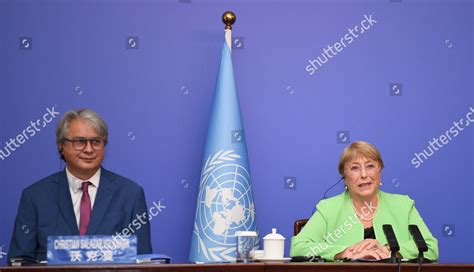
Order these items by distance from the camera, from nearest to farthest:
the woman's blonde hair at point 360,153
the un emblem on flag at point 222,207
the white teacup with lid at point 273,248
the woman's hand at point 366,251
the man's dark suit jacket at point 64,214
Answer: the white teacup with lid at point 273,248
the woman's hand at point 366,251
the man's dark suit jacket at point 64,214
the woman's blonde hair at point 360,153
the un emblem on flag at point 222,207

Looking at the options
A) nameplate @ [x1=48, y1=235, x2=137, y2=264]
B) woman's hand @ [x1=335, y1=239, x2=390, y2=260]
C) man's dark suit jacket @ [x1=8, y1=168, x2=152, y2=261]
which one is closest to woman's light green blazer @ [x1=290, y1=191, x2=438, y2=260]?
woman's hand @ [x1=335, y1=239, x2=390, y2=260]

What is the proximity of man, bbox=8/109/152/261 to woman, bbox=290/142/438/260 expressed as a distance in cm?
85

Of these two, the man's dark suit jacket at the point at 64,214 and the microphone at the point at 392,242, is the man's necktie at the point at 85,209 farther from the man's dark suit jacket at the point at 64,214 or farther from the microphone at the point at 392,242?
the microphone at the point at 392,242

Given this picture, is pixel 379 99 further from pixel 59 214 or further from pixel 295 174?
pixel 59 214

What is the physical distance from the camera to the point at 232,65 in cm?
515

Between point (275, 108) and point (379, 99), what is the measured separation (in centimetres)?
67

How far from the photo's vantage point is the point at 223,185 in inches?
188

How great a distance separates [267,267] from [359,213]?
1024mm

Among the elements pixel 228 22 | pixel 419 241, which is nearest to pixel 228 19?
pixel 228 22

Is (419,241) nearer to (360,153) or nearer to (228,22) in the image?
(360,153)

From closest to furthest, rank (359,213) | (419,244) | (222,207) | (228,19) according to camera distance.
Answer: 1. (419,244)
2. (359,213)
3. (222,207)
4. (228,19)

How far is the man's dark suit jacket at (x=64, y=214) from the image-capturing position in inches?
160

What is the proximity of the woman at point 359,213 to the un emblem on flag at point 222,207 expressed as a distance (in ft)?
2.09

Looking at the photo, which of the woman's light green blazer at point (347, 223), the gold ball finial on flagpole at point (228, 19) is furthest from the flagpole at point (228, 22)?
the woman's light green blazer at point (347, 223)
